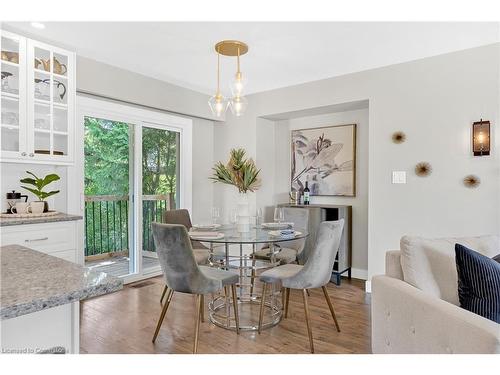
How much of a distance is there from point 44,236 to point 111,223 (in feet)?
4.51

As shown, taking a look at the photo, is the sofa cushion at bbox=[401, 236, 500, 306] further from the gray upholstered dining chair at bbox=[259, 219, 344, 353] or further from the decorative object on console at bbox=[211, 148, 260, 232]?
the decorative object on console at bbox=[211, 148, 260, 232]

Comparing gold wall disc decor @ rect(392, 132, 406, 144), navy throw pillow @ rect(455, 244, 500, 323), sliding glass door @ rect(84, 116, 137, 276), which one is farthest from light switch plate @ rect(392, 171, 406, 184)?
sliding glass door @ rect(84, 116, 137, 276)

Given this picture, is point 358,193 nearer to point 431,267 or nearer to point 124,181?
point 431,267

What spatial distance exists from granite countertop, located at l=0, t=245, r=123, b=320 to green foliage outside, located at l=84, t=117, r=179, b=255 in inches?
107

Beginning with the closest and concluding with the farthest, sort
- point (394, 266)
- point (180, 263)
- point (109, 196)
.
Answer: point (394, 266) < point (180, 263) < point (109, 196)

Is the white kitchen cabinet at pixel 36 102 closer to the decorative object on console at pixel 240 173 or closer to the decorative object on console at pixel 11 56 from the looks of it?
the decorative object on console at pixel 11 56

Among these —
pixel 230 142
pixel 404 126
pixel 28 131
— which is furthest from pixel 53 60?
pixel 404 126

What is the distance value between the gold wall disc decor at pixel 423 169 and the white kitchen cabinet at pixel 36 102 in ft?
10.9

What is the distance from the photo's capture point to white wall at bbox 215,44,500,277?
3.04 metres

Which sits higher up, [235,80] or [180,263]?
[235,80]

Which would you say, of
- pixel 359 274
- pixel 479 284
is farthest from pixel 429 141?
pixel 479 284

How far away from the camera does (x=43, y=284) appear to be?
912mm

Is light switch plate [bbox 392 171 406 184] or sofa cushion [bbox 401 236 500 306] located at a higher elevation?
light switch plate [bbox 392 171 406 184]
